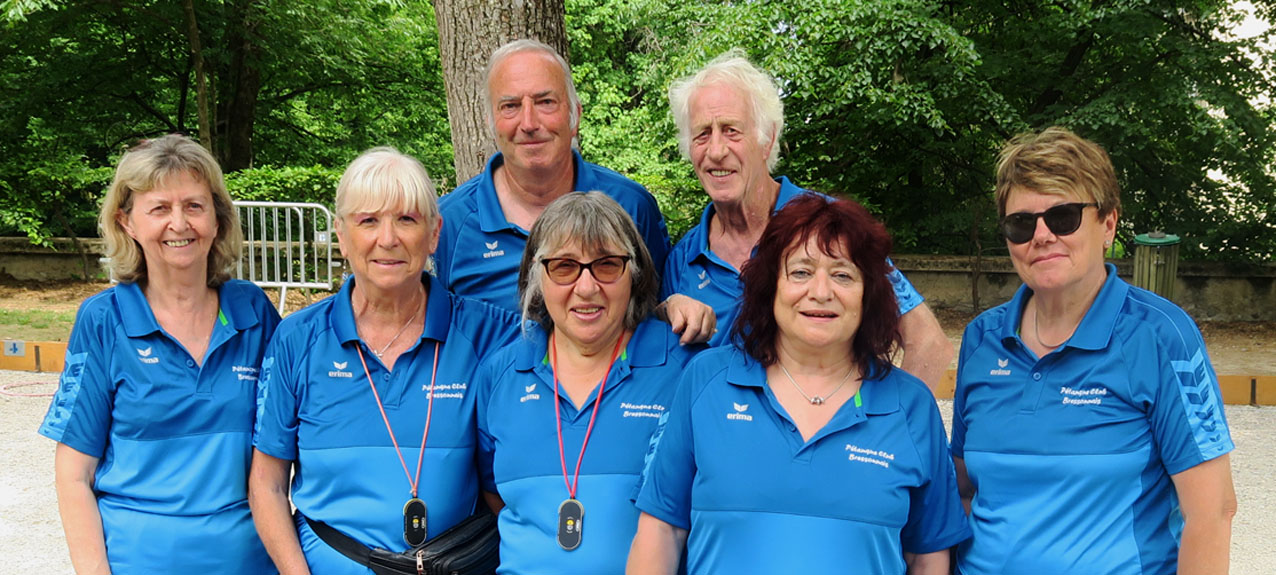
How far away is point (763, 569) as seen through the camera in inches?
87.3

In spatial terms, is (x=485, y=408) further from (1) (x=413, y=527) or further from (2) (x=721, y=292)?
(2) (x=721, y=292)

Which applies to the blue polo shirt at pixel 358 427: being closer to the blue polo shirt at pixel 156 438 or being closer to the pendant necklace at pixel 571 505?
the blue polo shirt at pixel 156 438

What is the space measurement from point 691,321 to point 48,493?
17.8 feet

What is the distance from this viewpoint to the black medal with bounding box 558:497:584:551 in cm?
255

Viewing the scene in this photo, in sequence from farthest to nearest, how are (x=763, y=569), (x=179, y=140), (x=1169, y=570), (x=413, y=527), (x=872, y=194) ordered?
(x=872, y=194) < (x=179, y=140) < (x=413, y=527) < (x=1169, y=570) < (x=763, y=569)

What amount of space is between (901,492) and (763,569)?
1.24 ft

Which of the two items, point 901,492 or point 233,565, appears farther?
point 233,565

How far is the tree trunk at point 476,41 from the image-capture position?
185 inches

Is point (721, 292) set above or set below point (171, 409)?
above

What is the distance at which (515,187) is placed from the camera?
11.7 ft

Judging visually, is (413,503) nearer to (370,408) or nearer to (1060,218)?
(370,408)

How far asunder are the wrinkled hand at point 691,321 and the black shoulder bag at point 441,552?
2.74ft

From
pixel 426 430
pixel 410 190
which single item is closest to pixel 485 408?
pixel 426 430

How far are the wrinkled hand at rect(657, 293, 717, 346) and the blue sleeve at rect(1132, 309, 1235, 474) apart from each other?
112cm
